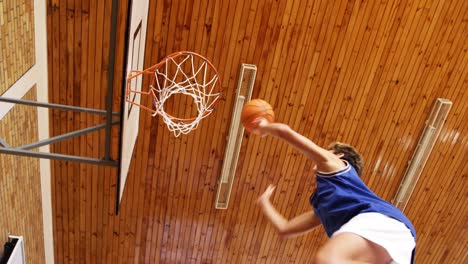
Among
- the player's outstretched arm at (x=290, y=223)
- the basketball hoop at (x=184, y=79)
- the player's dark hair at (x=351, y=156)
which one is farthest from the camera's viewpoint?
the basketball hoop at (x=184, y=79)

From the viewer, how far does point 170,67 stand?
211 inches

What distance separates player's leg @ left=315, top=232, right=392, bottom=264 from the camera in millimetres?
2653

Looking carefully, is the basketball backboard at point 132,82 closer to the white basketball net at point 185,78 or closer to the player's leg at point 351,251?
the white basketball net at point 185,78

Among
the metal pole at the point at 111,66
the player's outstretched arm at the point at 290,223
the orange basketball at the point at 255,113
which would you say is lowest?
the player's outstretched arm at the point at 290,223

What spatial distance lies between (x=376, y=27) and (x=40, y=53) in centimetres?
382

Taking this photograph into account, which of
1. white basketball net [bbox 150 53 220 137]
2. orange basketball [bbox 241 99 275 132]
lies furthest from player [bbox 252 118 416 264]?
white basketball net [bbox 150 53 220 137]

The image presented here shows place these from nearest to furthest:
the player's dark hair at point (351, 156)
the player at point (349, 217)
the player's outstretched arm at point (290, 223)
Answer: the player at point (349, 217) < the player's dark hair at point (351, 156) < the player's outstretched arm at point (290, 223)

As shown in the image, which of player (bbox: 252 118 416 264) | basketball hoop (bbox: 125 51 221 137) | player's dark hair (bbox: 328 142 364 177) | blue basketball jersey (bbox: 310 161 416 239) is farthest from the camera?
basketball hoop (bbox: 125 51 221 137)

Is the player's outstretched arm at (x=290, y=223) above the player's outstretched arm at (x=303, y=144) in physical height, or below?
below

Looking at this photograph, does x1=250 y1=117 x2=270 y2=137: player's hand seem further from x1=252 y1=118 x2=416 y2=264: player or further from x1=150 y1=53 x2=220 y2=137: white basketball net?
x1=150 y1=53 x2=220 y2=137: white basketball net

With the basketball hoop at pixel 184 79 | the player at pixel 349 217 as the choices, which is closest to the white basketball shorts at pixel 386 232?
the player at pixel 349 217

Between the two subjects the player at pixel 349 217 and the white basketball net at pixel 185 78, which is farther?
the white basketball net at pixel 185 78

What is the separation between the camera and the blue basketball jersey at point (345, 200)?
2.99 metres

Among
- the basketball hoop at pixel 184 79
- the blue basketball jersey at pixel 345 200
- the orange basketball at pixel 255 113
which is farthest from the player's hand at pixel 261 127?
the basketball hoop at pixel 184 79
